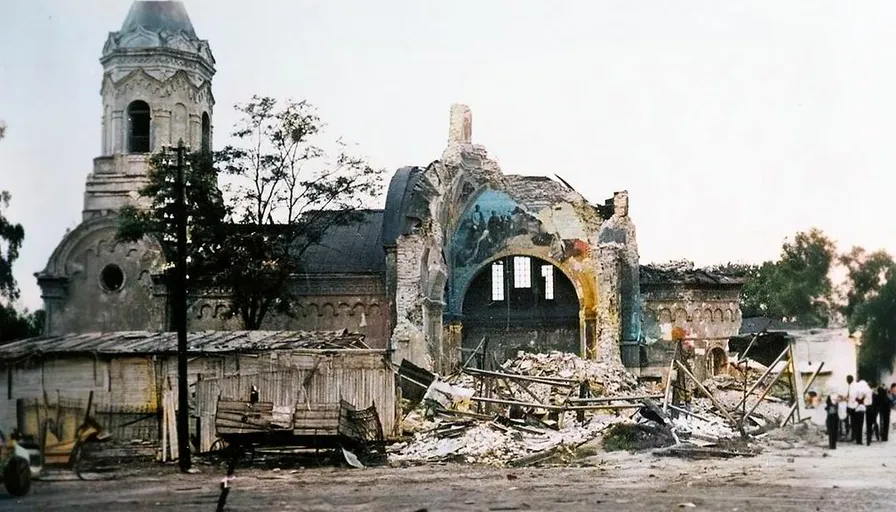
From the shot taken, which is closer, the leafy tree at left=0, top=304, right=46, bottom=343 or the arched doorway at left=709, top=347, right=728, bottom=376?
the leafy tree at left=0, top=304, right=46, bottom=343

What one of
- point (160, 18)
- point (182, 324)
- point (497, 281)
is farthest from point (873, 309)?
point (497, 281)

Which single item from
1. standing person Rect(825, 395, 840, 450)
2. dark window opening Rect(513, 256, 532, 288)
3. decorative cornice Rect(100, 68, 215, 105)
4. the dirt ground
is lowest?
the dirt ground

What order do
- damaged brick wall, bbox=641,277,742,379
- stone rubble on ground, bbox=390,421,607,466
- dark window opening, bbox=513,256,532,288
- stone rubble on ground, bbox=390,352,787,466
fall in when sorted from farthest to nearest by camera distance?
1. dark window opening, bbox=513,256,532,288
2. damaged brick wall, bbox=641,277,742,379
3. stone rubble on ground, bbox=390,352,787,466
4. stone rubble on ground, bbox=390,421,607,466

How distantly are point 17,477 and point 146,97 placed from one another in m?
11.9

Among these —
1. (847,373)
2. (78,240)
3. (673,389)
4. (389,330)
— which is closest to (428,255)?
(389,330)

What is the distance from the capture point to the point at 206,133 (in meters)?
23.7

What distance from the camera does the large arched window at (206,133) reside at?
23.1m

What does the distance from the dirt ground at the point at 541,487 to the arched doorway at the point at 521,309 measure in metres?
18.4

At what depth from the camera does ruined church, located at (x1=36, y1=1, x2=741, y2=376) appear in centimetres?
2436

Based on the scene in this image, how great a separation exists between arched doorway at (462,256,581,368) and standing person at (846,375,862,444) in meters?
18.8

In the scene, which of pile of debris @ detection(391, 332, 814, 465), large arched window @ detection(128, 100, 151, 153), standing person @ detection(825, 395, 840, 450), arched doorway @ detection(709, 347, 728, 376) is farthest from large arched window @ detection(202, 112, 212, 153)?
arched doorway @ detection(709, 347, 728, 376)

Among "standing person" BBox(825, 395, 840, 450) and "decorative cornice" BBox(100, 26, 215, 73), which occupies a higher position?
"decorative cornice" BBox(100, 26, 215, 73)

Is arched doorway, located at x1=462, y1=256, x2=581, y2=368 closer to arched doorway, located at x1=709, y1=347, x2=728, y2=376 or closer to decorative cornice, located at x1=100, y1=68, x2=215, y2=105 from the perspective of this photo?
arched doorway, located at x1=709, y1=347, x2=728, y2=376

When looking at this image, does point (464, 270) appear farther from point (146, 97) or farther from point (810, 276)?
point (810, 276)
